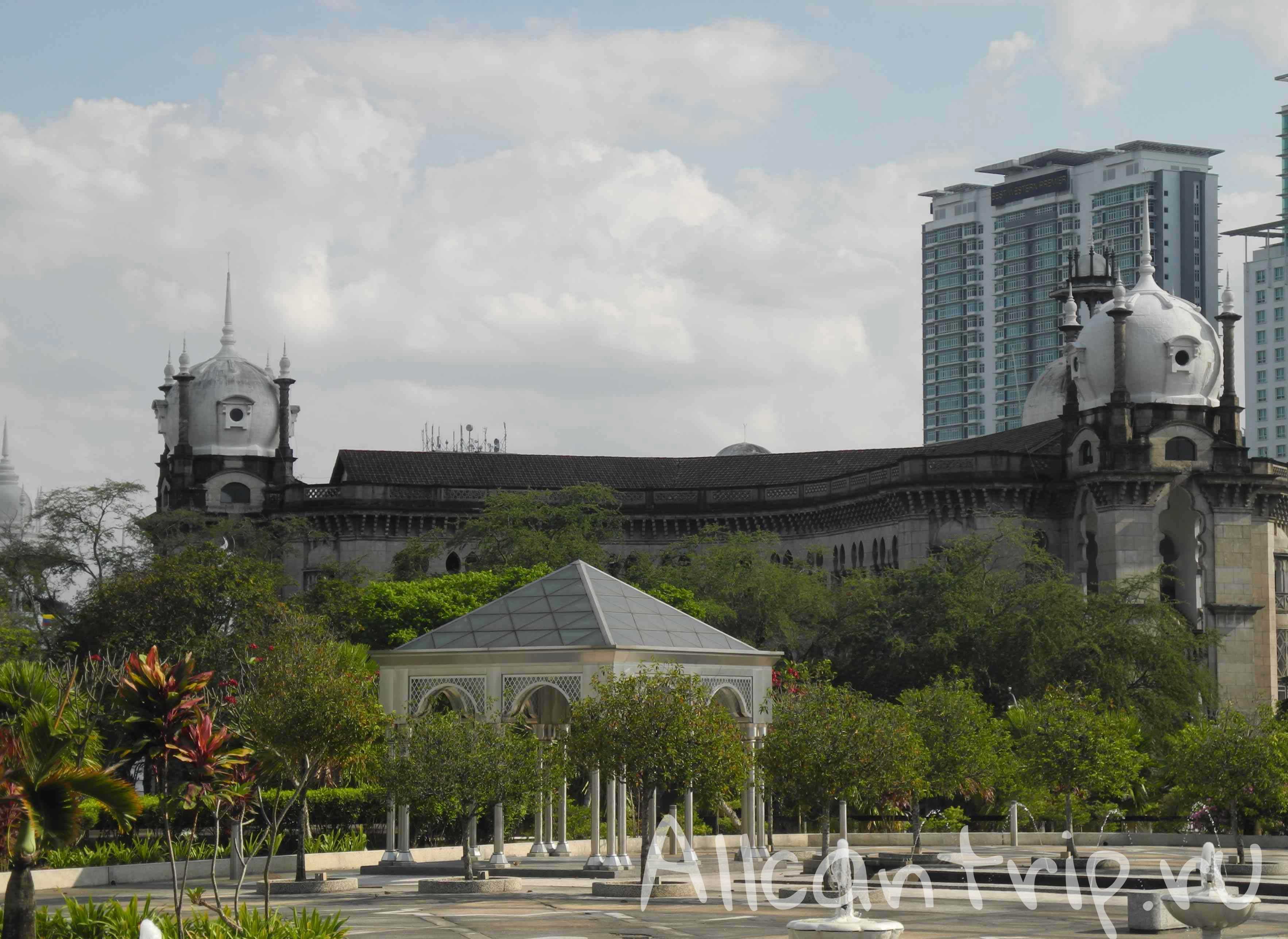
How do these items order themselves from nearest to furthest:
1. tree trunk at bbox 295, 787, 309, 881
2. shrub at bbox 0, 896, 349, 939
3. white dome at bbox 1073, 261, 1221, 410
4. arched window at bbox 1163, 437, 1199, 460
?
shrub at bbox 0, 896, 349, 939
tree trunk at bbox 295, 787, 309, 881
arched window at bbox 1163, 437, 1199, 460
white dome at bbox 1073, 261, 1221, 410

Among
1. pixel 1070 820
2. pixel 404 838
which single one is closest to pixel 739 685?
pixel 1070 820

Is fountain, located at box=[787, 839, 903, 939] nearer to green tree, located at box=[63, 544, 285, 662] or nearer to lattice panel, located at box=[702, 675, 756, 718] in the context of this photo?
lattice panel, located at box=[702, 675, 756, 718]

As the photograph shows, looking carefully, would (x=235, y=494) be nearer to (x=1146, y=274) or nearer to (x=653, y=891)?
(x=1146, y=274)

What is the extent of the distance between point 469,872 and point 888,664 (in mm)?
35994

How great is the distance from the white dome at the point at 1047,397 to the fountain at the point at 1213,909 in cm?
7755

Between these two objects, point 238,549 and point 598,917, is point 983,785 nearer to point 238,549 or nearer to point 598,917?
point 598,917

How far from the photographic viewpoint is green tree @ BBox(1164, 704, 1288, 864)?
4625 cm

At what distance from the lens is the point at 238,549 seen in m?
96.9

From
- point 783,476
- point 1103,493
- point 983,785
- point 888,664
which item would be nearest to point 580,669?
point 983,785

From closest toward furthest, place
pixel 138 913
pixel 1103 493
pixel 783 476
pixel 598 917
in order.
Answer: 1. pixel 138 913
2. pixel 598 917
3. pixel 1103 493
4. pixel 783 476

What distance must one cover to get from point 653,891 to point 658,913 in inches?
112

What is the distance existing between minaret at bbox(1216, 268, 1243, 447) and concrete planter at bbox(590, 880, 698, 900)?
5528cm

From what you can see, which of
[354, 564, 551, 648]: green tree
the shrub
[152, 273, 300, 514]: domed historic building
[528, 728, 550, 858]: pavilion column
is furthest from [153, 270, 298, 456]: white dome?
the shrub

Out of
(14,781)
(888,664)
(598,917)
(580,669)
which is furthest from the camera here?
(888,664)
